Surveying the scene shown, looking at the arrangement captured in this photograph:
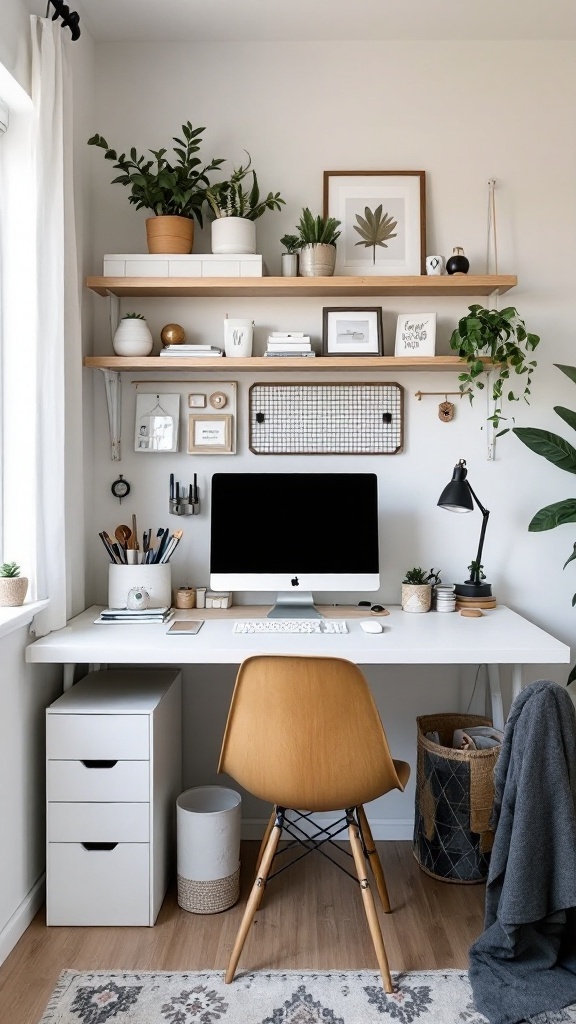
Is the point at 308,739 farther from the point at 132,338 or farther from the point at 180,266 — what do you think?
the point at 180,266

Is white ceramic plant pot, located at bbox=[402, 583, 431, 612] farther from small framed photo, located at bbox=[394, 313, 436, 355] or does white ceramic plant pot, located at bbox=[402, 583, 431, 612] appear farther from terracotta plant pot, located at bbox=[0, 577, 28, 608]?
terracotta plant pot, located at bbox=[0, 577, 28, 608]

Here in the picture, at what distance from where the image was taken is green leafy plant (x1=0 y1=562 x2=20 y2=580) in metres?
2.17

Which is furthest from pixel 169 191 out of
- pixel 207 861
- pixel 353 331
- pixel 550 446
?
pixel 207 861

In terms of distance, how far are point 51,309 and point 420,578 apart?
1463 mm

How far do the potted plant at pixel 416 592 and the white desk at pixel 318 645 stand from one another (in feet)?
0.64

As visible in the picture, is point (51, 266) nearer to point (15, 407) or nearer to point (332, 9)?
point (15, 407)

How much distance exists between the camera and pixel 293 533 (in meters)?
2.65

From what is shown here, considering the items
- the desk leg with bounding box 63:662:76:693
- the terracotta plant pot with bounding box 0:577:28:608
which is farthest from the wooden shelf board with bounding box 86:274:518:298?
the desk leg with bounding box 63:662:76:693

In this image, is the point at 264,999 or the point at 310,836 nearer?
the point at 264,999

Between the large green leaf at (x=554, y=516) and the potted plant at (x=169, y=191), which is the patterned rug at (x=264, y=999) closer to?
the large green leaf at (x=554, y=516)

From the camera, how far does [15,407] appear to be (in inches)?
90.0

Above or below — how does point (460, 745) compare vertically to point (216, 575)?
below

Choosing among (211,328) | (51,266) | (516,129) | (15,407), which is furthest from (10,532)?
(516,129)

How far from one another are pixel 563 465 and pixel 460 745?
983mm
